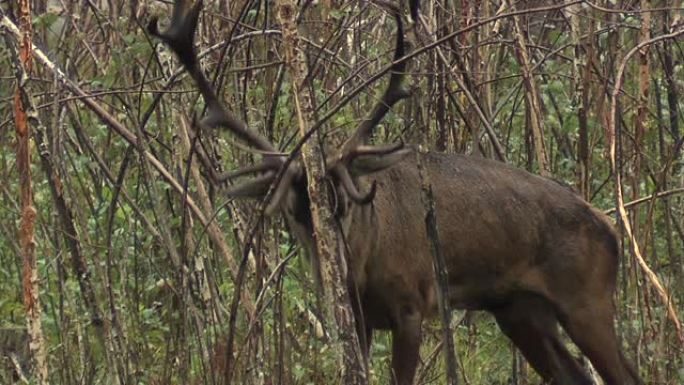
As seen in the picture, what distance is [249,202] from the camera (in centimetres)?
810

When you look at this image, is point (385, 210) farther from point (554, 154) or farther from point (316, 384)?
point (554, 154)

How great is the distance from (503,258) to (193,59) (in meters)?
2.18

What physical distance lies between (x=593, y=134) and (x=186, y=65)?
8.80ft

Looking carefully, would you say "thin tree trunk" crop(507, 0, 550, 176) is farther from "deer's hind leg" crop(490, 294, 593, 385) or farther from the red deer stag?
"deer's hind leg" crop(490, 294, 593, 385)

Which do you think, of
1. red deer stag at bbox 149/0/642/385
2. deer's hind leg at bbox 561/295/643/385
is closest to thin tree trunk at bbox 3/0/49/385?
red deer stag at bbox 149/0/642/385

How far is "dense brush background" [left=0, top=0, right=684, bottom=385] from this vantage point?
713 centimetres

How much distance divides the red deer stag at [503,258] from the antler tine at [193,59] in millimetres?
791

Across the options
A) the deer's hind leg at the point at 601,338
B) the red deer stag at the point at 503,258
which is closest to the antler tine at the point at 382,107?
the red deer stag at the point at 503,258

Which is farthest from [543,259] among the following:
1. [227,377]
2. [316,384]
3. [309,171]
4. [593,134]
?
[309,171]

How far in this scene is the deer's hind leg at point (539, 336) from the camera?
7887 millimetres

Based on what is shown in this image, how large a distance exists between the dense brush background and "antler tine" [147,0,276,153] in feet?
0.89

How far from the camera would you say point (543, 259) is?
774 cm

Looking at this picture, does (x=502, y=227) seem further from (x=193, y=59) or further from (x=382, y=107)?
(x=193, y=59)

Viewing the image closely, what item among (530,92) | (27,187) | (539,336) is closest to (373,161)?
(530,92)
